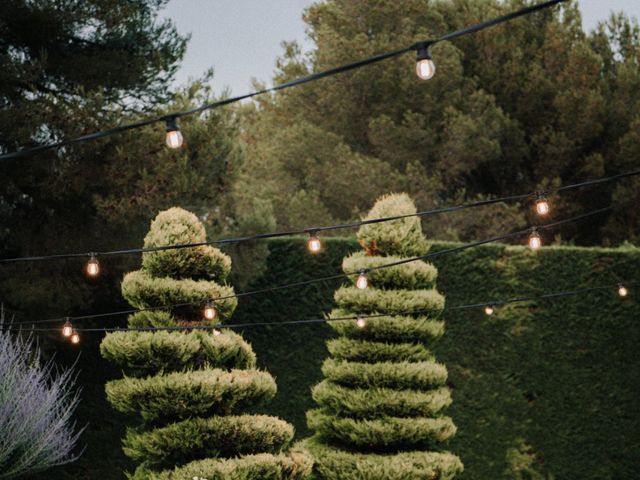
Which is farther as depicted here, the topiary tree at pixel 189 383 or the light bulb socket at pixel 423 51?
the topiary tree at pixel 189 383

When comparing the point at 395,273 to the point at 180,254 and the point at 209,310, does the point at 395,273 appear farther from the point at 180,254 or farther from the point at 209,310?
the point at 180,254

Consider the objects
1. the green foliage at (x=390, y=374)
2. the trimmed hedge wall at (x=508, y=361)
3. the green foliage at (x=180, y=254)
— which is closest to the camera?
the green foliage at (x=180, y=254)

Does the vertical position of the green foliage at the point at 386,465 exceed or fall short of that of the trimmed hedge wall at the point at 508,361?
it falls short

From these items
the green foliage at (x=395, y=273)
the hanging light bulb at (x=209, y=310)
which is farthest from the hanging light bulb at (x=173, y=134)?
the green foliage at (x=395, y=273)

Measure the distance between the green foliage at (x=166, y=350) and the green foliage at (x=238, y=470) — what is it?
37.7 inches

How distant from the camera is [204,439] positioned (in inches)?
281

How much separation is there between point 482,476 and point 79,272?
19.7ft

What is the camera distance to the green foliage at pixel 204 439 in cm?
710

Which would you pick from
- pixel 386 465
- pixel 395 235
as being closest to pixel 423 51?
pixel 395 235

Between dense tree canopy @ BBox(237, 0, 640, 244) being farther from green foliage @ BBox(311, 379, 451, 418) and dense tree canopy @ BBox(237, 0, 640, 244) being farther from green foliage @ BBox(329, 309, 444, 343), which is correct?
green foliage @ BBox(311, 379, 451, 418)

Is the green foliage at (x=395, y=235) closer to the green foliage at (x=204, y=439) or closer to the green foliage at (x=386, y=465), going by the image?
the green foliage at (x=386, y=465)

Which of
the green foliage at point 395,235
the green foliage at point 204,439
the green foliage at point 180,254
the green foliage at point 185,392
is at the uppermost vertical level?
the green foliage at point 395,235

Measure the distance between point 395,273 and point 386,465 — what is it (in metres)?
2.11

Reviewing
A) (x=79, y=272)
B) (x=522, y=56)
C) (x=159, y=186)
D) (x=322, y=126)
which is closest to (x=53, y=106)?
(x=159, y=186)
